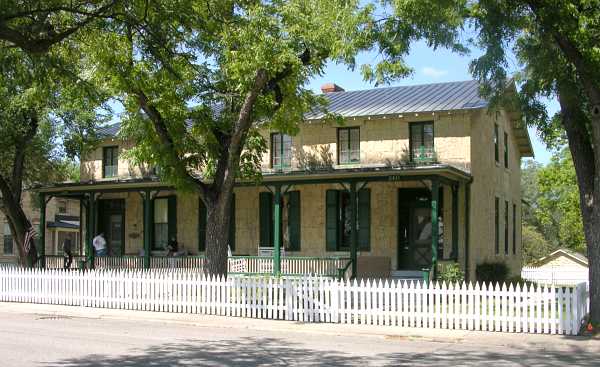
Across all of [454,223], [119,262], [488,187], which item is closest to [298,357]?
[454,223]

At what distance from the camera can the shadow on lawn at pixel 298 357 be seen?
989 cm

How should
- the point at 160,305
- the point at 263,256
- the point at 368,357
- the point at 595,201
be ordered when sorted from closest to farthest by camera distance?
the point at 368,357
the point at 595,201
the point at 160,305
the point at 263,256

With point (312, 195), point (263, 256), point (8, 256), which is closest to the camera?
point (263, 256)

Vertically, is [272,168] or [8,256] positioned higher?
[272,168]

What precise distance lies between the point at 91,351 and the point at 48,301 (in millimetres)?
9086

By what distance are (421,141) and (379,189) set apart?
2.10 meters

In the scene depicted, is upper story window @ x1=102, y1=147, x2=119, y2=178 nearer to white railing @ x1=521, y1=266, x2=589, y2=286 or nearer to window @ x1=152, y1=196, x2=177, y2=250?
window @ x1=152, y1=196, x2=177, y2=250

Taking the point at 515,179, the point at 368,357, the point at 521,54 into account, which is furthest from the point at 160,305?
the point at 515,179

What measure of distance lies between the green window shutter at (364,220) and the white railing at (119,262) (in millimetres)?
7808

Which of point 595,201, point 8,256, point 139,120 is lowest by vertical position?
point 8,256

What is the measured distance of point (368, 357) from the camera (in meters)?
10.5

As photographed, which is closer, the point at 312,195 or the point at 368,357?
the point at 368,357

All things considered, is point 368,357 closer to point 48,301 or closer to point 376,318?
point 376,318

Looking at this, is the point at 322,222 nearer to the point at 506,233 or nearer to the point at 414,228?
the point at 414,228
